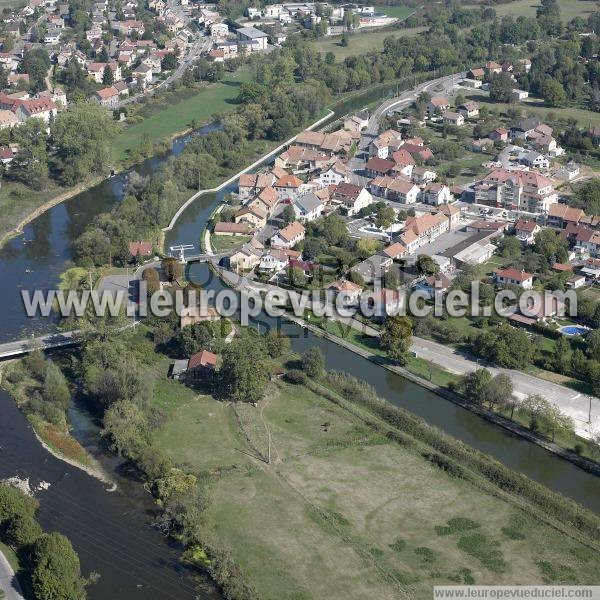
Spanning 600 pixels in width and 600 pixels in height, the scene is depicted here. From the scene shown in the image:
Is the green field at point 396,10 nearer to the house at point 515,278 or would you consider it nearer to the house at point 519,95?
the house at point 519,95

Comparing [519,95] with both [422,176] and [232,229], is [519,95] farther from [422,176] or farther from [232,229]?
[232,229]

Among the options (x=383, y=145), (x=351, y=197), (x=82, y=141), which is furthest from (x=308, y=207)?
(x=82, y=141)

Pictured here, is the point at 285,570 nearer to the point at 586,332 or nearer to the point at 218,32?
the point at 586,332

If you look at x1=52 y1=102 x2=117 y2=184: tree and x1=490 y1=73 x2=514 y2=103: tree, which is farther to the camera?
x1=490 y1=73 x2=514 y2=103: tree

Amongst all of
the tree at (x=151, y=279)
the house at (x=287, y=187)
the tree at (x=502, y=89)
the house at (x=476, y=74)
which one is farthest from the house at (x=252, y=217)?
the house at (x=476, y=74)

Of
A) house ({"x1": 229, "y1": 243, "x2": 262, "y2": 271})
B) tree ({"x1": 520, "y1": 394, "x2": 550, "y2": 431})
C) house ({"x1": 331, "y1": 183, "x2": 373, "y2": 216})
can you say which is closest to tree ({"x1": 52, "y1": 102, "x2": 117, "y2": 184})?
house ({"x1": 331, "y1": 183, "x2": 373, "y2": 216})

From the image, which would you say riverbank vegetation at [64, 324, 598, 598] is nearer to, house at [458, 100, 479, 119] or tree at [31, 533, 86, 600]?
tree at [31, 533, 86, 600]
